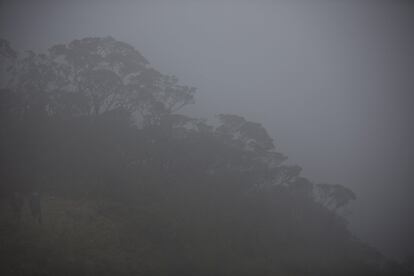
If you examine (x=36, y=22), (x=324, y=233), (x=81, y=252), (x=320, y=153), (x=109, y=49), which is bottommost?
(x=81, y=252)

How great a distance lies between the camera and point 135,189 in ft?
63.3

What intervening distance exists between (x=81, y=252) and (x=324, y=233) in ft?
80.9

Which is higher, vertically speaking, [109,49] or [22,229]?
[109,49]

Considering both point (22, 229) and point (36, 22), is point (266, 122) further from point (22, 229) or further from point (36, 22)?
point (22, 229)

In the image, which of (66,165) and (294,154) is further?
(294,154)

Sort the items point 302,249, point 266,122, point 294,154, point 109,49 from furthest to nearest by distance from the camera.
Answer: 1. point 266,122
2. point 294,154
3. point 109,49
4. point 302,249

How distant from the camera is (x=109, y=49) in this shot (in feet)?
87.8

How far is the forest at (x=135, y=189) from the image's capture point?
13570mm

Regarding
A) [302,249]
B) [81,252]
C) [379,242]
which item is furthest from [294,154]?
[81,252]

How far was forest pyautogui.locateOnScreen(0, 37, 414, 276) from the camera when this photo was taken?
13.6m

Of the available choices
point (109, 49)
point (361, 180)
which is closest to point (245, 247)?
point (109, 49)

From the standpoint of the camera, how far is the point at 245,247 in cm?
1878

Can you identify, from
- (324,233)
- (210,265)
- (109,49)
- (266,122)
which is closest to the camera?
(210,265)

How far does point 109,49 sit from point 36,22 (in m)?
84.5
